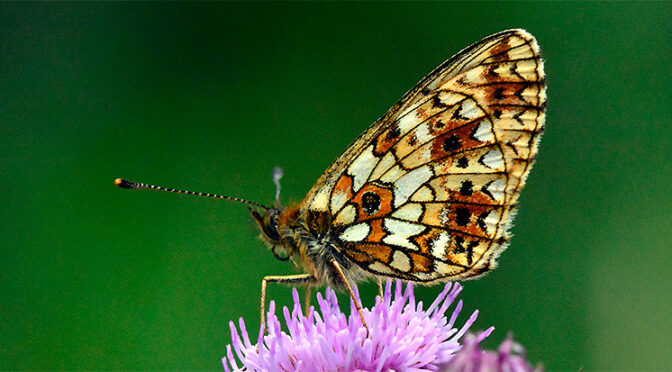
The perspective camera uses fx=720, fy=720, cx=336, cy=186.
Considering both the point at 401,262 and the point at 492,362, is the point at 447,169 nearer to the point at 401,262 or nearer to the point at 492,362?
the point at 401,262

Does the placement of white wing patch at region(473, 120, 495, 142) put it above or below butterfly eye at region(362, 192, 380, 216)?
above

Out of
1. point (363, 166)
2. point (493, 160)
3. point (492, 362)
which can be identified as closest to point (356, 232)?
point (363, 166)

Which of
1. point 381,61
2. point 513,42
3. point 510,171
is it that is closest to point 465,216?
point 510,171

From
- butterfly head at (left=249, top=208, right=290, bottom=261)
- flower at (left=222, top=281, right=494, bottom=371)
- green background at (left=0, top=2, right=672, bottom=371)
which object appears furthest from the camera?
green background at (left=0, top=2, right=672, bottom=371)

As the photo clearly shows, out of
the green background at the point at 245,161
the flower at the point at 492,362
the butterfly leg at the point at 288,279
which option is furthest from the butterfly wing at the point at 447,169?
the green background at the point at 245,161

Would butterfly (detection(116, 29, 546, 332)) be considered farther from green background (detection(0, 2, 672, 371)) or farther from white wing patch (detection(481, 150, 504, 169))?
green background (detection(0, 2, 672, 371))

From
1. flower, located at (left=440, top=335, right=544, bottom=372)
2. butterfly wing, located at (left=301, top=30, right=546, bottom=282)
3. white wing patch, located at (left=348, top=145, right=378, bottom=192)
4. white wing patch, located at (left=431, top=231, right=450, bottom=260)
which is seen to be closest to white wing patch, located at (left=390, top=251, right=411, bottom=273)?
butterfly wing, located at (left=301, top=30, right=546, bottom=282)

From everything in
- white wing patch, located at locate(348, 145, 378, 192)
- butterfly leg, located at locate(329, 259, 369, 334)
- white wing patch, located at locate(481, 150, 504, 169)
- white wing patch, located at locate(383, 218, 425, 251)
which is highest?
white wing patch, located at locate(348, 145, 378, 192)

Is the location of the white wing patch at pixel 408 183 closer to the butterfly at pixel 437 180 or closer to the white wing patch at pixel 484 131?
the butterfly at pixel 437 180
